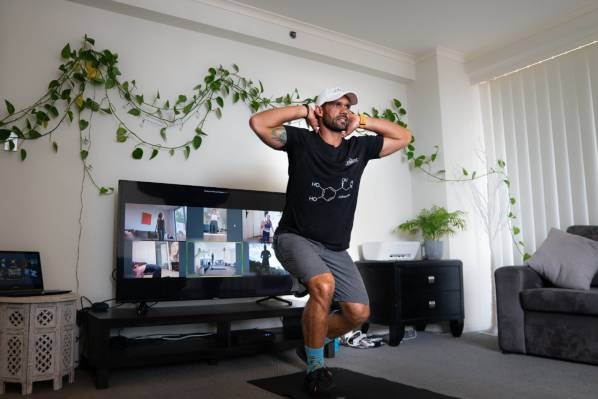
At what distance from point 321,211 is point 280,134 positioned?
44cm

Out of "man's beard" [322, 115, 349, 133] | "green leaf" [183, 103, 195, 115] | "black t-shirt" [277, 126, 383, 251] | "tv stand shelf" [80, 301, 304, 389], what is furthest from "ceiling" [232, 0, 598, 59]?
"tv stand shelf" [80, 301, 304, 389]

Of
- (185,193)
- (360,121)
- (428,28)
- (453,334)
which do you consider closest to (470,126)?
(428,28)

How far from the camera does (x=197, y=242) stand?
10.6ft

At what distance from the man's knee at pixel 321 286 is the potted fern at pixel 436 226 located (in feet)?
7.12

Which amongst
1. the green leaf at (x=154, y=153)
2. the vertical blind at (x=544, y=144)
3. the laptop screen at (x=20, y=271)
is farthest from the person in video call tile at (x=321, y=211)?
A: the vertical blind at (x=544, y=144)

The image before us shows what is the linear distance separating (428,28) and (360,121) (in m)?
2.05

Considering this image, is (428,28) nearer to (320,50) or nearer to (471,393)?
(320,50)

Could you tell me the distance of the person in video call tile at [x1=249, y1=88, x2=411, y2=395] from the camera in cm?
231

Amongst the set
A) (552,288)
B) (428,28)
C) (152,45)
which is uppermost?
(428,28)

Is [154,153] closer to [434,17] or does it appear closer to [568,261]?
[434,17]

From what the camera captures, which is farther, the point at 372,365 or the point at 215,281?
the point at 215,281

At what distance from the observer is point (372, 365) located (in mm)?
2996

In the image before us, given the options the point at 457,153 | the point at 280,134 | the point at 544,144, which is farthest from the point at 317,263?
the point at 544,144

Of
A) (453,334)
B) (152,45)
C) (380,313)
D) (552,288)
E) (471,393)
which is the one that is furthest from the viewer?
(453,334)
